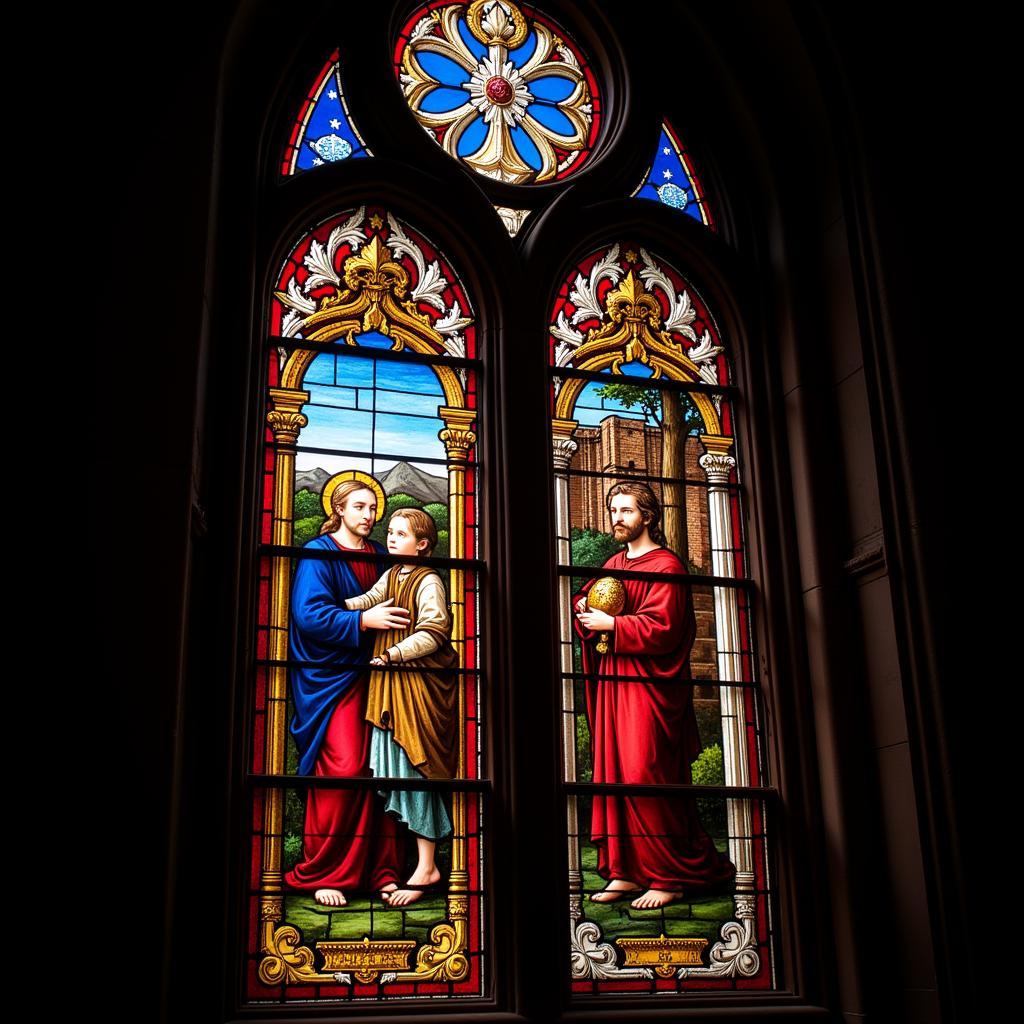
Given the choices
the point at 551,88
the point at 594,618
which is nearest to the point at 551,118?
the point at 551,88

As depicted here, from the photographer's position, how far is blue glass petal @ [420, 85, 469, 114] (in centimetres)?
601

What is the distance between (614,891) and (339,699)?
4.00 ft

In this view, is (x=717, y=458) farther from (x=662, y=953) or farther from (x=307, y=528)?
(x=662, y=953)

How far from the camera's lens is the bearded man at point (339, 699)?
15.6 feet

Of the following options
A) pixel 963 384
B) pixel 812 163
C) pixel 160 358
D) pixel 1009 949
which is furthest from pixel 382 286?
pixel 1009 949

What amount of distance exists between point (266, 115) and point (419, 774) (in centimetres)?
273

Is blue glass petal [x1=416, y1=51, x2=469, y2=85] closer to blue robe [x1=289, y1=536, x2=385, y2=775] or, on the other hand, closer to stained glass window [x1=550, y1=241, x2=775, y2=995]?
stained glass window [x1=550, y1=241, x2=775, y2=995]

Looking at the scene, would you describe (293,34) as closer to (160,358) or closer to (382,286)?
(382,286)

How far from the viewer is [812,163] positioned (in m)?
5.97

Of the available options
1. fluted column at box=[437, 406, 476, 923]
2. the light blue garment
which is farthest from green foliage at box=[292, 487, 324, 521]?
the light blue garment

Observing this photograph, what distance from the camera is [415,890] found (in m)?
4.79

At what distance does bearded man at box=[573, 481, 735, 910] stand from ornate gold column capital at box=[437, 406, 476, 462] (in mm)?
616

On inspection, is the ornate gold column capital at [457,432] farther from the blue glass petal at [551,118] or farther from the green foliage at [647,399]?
the blue glass petal at [551,118]

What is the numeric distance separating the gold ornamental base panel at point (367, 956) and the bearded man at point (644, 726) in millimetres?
758
